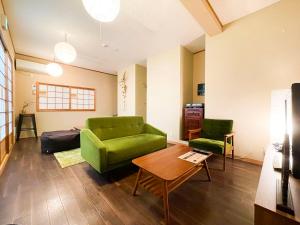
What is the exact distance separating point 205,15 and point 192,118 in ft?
7.01

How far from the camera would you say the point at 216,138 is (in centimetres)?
263

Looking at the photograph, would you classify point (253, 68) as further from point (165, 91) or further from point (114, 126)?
point (114, 126)

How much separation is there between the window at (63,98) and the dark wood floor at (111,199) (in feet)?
10.9

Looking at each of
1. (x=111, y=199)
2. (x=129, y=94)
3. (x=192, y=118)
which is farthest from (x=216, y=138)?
(x=129, y=94)

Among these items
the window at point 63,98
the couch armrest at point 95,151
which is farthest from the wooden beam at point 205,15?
the window at point 63,98

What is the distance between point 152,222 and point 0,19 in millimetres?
3383

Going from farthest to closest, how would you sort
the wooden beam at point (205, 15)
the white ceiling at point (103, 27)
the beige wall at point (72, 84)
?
the beige wall at point (72, 84)
the white ceiling at point (103, 27)
the wooden beam at point (205, 15)

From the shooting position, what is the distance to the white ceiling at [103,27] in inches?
90.8

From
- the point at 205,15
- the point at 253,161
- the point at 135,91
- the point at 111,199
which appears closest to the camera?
the point at 111,199

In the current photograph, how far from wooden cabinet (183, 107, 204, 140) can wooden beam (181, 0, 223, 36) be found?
1.67m

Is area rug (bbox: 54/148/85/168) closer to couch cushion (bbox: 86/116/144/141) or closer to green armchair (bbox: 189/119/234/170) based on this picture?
couch cushion (bbox: 86/116/144/141)

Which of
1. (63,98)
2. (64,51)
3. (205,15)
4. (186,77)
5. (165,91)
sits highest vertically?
(205,15)

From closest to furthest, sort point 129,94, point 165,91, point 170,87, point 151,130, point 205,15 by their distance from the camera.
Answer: point 205,15 < point 151,130 < point 170,87 < point 165,91 < point 129,94

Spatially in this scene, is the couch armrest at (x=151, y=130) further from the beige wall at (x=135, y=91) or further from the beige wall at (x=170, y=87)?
the beige wall at (x=135, y=91)
